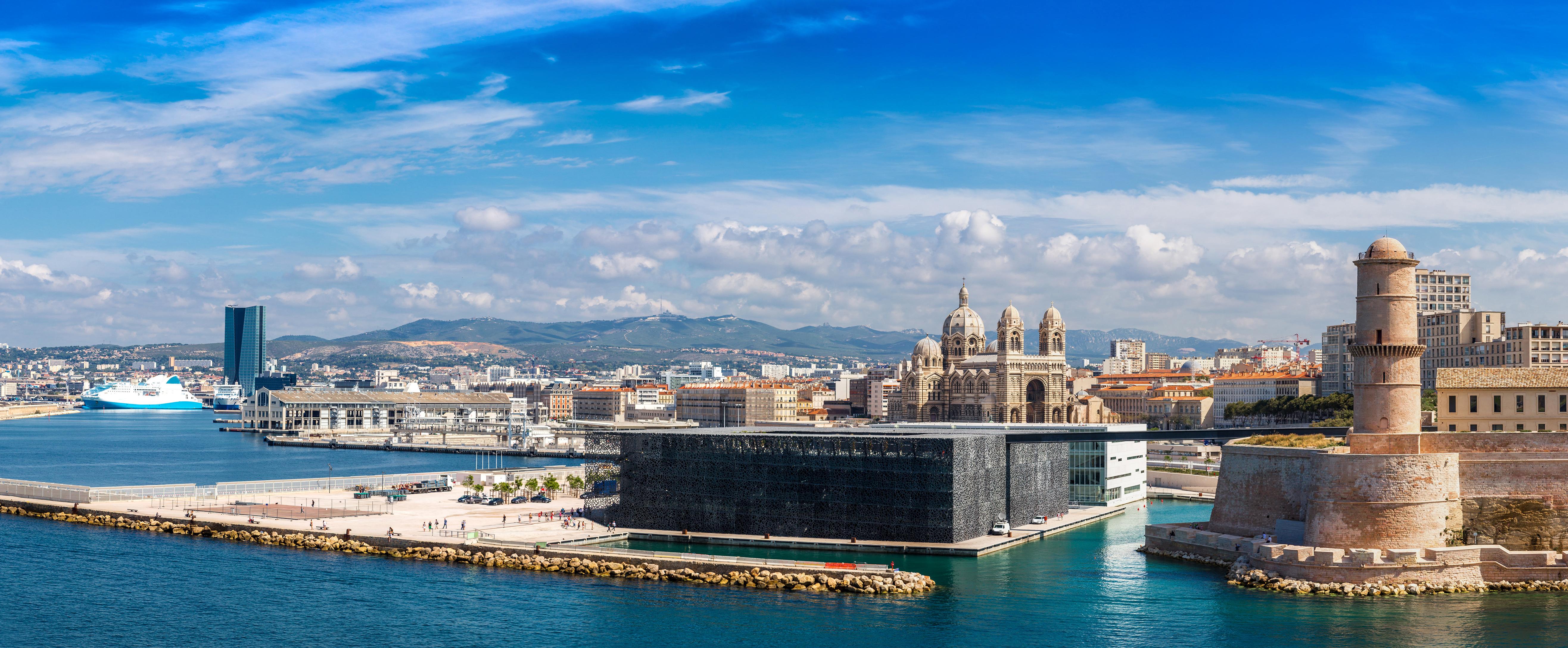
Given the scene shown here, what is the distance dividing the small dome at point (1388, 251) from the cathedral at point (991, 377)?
243ft

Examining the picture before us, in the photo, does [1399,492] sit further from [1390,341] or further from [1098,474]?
[1098,474]

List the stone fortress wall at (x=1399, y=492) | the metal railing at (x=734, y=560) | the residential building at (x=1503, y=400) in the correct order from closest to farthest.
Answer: the stone fortress wall at (x=1399, y=492), the metal railing at (x=734, y=560), the residential building at (x=1503, y=400)

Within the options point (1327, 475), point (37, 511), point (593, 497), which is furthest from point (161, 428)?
point (1327, 475)

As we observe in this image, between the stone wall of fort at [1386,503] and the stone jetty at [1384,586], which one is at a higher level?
the stone wall of fort at [1386,503]

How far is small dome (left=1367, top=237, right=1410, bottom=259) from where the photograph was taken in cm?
4919

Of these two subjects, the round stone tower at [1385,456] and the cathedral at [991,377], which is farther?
the cathedral at [991,377]

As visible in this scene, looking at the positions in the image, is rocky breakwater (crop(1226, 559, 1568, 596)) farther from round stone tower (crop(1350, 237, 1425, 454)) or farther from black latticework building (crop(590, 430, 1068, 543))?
black latticework building (crop(590, 430, 1068, 543))

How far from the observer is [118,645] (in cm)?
3953

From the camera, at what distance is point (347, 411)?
190 metres

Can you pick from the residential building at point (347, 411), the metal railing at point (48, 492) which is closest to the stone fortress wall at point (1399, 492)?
the metal railing at point (48, 492)

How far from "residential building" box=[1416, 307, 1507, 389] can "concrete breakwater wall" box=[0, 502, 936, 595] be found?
8875 centimetres

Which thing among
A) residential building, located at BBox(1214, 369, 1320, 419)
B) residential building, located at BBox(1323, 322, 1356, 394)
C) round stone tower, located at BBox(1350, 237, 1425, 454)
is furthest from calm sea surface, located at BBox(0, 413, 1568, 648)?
residential building, located at BBox(1214, 369, 1320, 419)

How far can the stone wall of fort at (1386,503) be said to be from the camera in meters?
46.2

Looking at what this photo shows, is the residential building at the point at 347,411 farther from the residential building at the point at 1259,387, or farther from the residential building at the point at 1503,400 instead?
the residential building at the point at 1503,400
